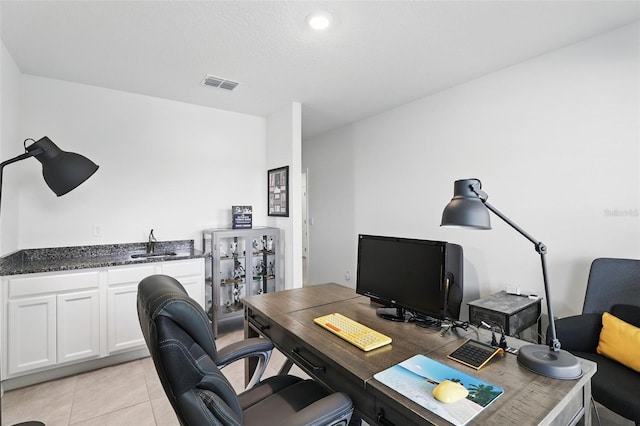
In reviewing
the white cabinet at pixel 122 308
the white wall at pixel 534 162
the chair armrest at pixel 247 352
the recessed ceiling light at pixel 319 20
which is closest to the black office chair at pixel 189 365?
the chair armrest at pixel 247 352

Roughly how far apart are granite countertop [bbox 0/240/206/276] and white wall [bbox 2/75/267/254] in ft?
0.26

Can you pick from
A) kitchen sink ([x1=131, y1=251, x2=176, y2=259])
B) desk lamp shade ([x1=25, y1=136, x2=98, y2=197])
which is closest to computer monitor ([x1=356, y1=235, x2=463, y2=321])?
desk lamp shade ([x1=25, y1=136, x2=98, y2=197])

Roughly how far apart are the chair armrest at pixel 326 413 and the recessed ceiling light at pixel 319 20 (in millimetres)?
2130

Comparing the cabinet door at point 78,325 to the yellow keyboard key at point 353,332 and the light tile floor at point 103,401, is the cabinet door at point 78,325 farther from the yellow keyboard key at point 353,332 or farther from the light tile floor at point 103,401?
the yellow keyboard key at point 353,332

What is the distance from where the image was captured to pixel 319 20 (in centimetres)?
204

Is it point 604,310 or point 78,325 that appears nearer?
point 604,310

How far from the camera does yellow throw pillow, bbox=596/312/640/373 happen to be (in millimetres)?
1659

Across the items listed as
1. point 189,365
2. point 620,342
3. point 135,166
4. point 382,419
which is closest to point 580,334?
point 620,342

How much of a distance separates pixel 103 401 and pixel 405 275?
93.1 inches

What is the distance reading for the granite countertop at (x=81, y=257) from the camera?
2.45 meters

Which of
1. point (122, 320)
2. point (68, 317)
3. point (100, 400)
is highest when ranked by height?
point (68, 317)

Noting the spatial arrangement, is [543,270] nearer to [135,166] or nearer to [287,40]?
[287,40]

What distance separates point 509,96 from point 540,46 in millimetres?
443

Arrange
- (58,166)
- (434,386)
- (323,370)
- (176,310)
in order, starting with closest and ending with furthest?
(176,310) → (434,386) → (323,370) → (58,166)
